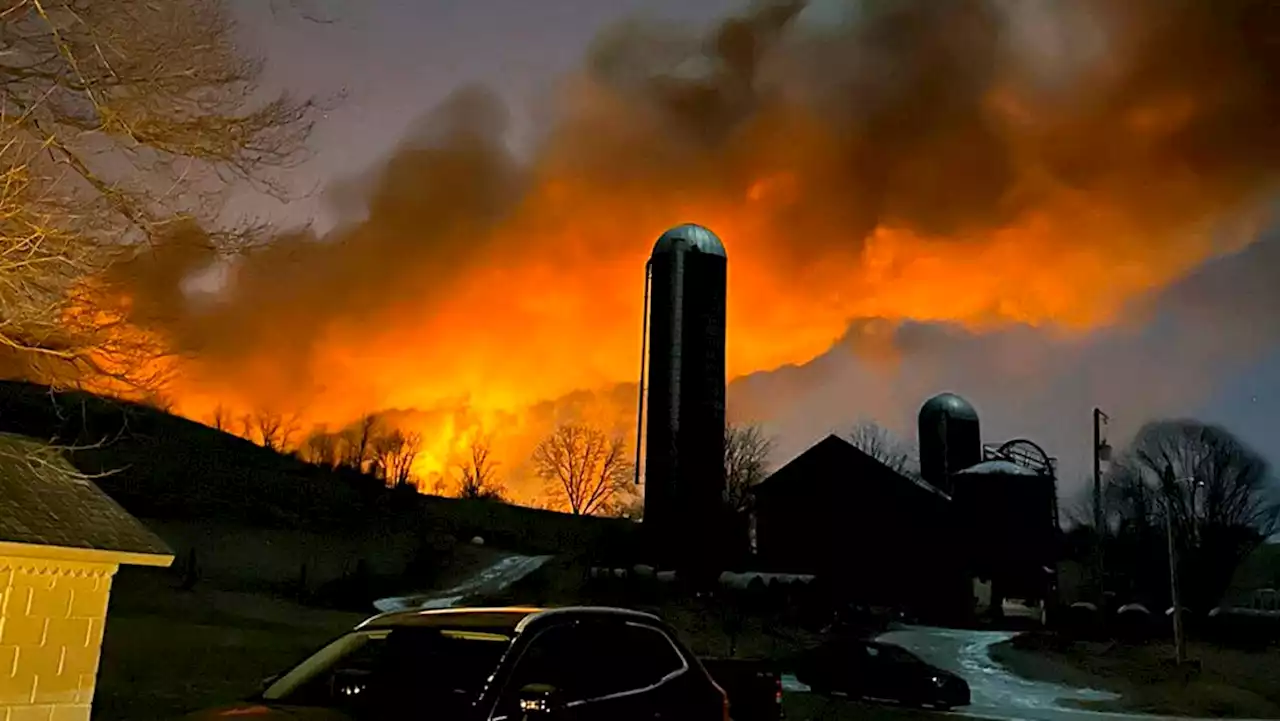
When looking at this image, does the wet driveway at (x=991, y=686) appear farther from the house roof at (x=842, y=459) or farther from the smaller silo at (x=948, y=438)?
the smaller silo at (x=948, y=438)

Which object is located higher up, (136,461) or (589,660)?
(136,461)

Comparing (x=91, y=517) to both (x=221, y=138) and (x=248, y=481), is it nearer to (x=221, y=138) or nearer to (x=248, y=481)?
(x=221, y=138)

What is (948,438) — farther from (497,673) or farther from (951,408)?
(497,673)

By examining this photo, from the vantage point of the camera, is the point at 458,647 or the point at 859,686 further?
the point at 859,686

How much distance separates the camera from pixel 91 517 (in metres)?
7.66

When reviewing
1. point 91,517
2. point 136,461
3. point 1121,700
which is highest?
point 136,461

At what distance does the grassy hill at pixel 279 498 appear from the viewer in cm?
4388

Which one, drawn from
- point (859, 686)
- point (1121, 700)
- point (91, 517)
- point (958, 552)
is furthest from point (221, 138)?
point (958, 552)

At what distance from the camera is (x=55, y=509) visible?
292 inches

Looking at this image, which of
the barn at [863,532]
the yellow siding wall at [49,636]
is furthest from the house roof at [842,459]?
the yellow siding wall at [49,636]

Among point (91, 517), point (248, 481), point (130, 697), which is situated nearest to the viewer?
point (91, 517)

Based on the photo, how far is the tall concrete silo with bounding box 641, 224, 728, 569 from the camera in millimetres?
32438

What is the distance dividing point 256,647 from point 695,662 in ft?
50.0

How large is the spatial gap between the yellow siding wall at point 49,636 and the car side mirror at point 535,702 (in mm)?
4544
